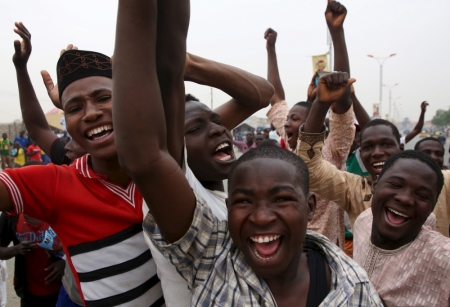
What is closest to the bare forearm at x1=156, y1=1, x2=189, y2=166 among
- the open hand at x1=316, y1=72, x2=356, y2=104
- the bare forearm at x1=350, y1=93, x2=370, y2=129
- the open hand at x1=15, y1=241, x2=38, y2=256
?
the open hand at x1=316, y1=72, x2=356, y2=104

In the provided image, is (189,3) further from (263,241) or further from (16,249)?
(16,249)

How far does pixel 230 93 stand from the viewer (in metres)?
1.75

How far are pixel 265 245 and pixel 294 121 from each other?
2186 millimetres

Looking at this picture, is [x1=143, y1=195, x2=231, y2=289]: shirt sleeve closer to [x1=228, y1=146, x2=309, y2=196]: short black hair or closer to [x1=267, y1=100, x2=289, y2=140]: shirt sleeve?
[x1=228, y1=146, x2=309, y2=196]: short black hair

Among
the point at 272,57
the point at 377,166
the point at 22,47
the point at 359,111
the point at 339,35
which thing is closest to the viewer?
the point at 22,47

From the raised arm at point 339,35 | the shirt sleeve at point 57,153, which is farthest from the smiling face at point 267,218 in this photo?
the raised arm at point 339,35

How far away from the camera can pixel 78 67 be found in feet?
4.81

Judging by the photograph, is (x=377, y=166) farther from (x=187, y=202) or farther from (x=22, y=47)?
(x=22, y=47)

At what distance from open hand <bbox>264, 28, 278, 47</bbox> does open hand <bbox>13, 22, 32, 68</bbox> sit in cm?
209

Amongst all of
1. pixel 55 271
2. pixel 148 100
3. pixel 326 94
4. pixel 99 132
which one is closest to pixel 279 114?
pixel 326 94

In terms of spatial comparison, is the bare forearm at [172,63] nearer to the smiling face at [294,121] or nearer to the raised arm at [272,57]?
the smiling face at [294,121]

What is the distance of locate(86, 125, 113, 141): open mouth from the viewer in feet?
4.66

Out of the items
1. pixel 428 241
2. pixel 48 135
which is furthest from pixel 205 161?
pixel 48 135

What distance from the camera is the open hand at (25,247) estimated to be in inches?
105
